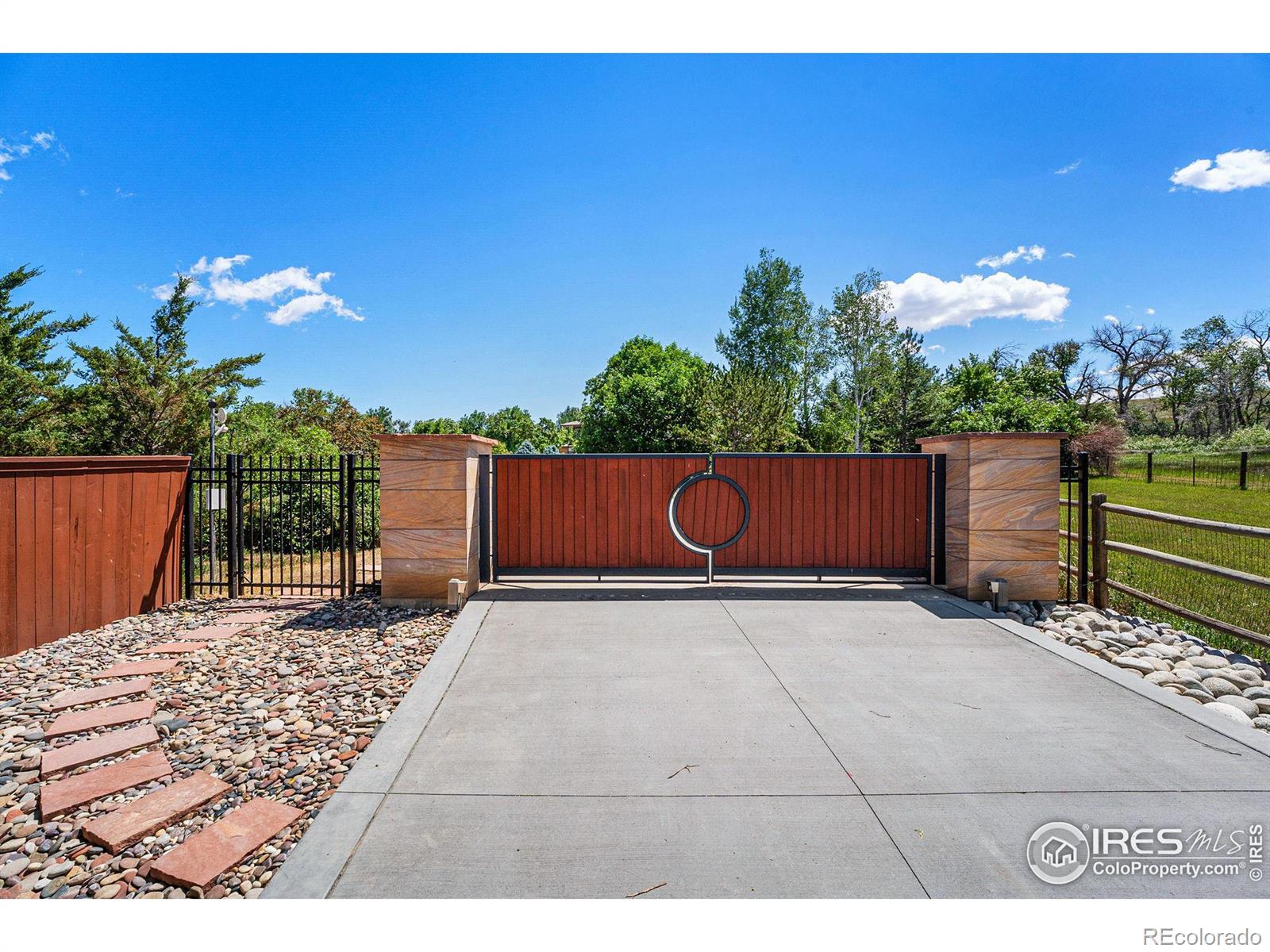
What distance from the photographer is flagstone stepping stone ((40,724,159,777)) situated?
2.68m

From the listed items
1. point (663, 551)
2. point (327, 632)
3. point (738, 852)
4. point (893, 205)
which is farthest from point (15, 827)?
point (893, 205)

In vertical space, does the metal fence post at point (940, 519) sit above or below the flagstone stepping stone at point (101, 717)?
above

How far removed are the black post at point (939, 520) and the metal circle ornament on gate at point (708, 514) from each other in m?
1.90

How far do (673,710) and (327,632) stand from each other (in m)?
3.13

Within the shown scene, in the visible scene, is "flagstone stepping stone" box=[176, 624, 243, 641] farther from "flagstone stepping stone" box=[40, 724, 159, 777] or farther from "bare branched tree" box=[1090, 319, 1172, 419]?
"bare branched tree" box=[1090, 319, 1172, 419]

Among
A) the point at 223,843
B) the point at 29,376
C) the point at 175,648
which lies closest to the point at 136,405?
the point at 29,376

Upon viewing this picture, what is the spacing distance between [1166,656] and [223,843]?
5762 millimetres

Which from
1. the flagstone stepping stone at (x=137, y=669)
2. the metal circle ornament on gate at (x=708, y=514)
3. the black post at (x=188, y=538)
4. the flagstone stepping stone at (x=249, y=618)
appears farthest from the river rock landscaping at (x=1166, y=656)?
the black post at (x=188, y=538)

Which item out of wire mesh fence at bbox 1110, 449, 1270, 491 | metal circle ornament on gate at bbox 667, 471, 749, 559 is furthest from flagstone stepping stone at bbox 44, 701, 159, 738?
wire mesh fence at bbox 1110, 449, 1270, 491

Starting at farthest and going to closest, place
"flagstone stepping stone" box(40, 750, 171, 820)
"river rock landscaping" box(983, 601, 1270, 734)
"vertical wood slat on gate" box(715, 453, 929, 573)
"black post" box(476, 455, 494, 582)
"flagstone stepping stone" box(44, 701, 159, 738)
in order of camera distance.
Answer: "vertical wood slat on gate" box(715, 453, 929, 573) < "black post" box(476, 455, 494, 582) < "river rock landscaping" box(983, 601, 1270, 734) < "flagstone stepping stone" box(44, 701, 159, 738) < "flagstone stepping stone" box(40, 750, 171, 820)

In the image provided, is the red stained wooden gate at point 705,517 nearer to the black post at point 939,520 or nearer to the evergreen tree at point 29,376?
the black post at point 939,520

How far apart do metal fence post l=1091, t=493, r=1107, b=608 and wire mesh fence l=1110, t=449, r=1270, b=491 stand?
55.2 feet

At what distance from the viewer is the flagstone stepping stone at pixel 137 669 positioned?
12.5 feet

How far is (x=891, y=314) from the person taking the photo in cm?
2895
